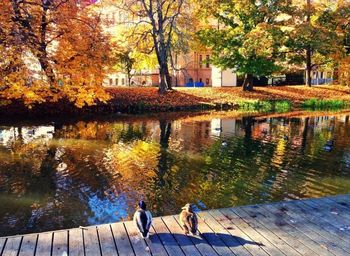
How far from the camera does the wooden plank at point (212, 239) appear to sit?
5.57 meters

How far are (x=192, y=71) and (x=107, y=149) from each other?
34.9 m

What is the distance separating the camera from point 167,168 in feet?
39.6

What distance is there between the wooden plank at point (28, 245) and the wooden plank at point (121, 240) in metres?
1.20

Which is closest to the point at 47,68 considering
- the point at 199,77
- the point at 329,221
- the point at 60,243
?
the point at 60,243

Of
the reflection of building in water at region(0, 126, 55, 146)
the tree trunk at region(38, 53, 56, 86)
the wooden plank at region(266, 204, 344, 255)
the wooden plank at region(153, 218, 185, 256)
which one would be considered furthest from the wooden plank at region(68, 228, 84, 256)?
the tree trunk at region(38, 53, 56, 86)

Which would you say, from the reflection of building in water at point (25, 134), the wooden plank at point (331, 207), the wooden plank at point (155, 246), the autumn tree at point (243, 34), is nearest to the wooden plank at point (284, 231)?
the wooden plank at point (331, 207)

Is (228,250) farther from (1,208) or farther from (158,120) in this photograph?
(158,120)

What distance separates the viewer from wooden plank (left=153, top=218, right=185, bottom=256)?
5551 mm

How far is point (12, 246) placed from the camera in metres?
5.68

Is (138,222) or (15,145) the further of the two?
(15,145)

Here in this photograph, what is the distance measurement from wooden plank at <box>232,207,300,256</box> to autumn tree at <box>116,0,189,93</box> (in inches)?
935

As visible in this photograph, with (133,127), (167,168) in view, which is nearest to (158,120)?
(133,127)

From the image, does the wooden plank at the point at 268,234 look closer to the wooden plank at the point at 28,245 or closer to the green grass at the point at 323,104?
the wooden plank at the point at 28,245

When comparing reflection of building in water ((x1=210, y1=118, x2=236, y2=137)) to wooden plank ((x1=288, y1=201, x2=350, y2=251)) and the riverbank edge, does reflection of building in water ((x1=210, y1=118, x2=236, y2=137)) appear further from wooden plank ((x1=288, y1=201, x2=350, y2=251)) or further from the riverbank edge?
wooden plank ((x1=288, y1=201, x2=350, y2=251))
